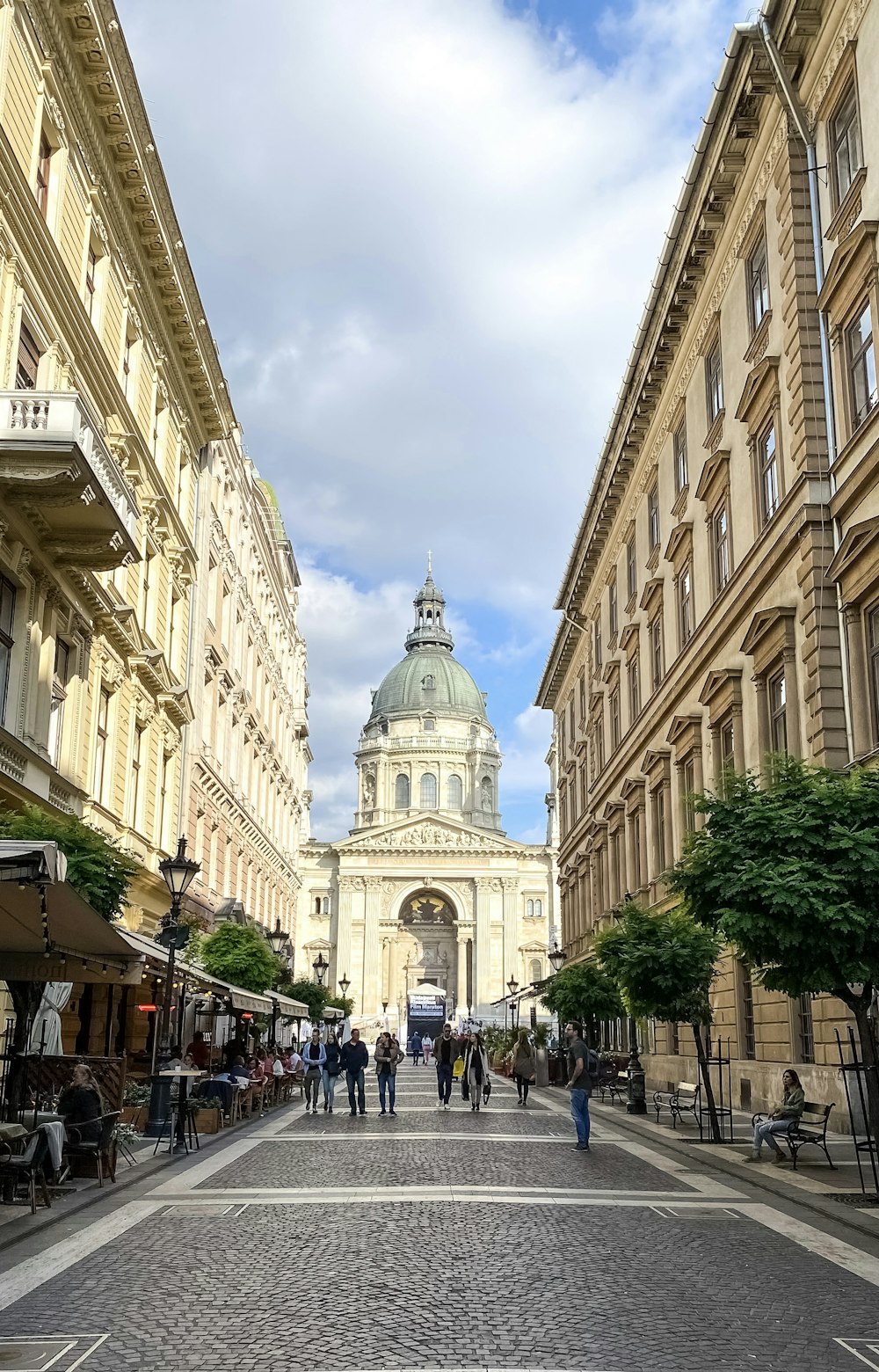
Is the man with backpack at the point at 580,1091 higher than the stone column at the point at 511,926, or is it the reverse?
the stone column at the point at 511,926

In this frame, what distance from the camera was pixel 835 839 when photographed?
13.1 metres

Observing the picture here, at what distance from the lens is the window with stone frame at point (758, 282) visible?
24.0 metres

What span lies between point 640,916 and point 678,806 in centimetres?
880

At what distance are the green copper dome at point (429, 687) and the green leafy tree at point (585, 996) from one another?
3755 inches

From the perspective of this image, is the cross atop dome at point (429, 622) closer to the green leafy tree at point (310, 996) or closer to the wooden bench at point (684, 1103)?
the green leafy tree at point (310, 996)

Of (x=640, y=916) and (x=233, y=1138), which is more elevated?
(x=640, y=916)

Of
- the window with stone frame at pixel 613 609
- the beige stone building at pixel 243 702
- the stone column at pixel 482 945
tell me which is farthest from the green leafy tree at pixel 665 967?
the stone column at pixel 482 945

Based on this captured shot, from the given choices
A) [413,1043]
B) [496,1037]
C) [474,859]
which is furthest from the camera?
[474,859]

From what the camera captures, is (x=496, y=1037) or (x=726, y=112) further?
(x=496, y=1037)

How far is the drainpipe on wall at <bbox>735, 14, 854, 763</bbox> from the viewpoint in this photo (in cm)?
1978

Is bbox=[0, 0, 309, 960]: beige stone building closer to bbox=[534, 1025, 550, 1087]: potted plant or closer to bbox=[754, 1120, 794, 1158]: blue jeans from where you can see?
bbox=[534, 1025, 550, 1087]: potted plant

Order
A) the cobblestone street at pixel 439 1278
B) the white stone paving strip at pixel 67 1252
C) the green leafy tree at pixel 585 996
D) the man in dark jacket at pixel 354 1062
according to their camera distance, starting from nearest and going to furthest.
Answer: the cobblestone street at pixel 439 1278, the white stone paving strip at pixel 67 1252, the man in dark jacket at pixel 354 1062, the green leafy tree at pixel 585 996

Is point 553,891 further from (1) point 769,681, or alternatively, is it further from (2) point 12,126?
(2) point 12,126

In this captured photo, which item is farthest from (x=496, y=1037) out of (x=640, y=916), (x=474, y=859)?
(x=474, y=859)
